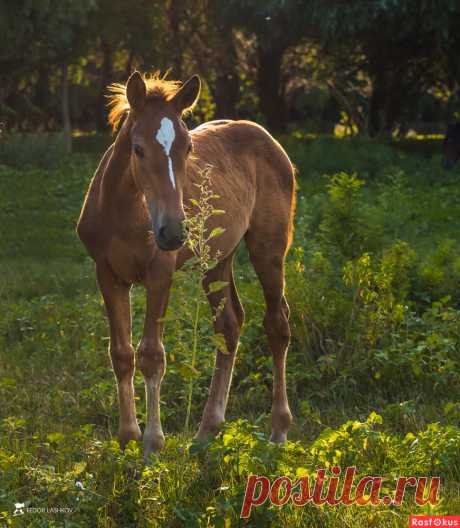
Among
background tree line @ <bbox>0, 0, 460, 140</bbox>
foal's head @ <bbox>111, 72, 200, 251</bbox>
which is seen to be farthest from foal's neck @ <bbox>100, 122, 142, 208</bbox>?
background tree line @ <bbox>0, 0, 460, 140</bbox>

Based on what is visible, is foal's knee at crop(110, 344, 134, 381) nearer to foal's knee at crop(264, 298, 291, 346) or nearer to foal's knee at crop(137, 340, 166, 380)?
foal's knee at crop(137, 340, 166, 380)

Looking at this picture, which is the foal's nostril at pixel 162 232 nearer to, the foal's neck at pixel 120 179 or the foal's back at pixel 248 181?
Result: the foal's neck at pixel 120 179

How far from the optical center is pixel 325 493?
411 cm

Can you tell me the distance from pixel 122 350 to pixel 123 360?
0.06 metres

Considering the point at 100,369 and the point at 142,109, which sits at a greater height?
the point at 142,109

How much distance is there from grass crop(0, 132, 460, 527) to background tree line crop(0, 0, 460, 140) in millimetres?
11610

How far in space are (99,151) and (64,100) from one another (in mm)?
3067

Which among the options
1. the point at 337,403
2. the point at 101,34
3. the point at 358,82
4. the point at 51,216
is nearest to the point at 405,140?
the point at 358,82

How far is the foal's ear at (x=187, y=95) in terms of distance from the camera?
458 centimetres

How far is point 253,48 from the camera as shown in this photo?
35.4 m

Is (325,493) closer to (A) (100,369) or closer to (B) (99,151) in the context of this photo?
(A) (100,369)

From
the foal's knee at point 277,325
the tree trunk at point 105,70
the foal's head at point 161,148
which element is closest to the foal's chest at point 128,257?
the foal's head at point 161,148

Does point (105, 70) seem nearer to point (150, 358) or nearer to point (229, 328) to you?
point (229, 328)

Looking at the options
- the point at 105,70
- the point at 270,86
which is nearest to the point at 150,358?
the point at 270,86
